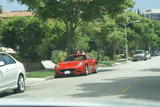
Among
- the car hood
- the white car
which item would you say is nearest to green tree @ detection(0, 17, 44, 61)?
the car hood

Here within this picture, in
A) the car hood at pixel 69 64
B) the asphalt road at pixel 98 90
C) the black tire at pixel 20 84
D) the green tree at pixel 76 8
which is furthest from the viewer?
the green tree at pixel 76 8

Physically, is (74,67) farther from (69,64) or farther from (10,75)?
(10,75)

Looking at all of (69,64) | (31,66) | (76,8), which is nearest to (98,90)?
(69,64)

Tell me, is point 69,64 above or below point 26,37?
below

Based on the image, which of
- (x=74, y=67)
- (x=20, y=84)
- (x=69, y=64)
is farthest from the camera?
(x=69, y=64)

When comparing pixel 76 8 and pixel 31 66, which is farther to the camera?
pixel 31 66

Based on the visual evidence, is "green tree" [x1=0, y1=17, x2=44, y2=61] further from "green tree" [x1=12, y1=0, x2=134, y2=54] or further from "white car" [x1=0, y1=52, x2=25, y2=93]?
"white car" [x1=0, y1=52, x2=25, y2=93]

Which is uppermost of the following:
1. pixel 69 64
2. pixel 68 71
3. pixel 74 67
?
pixel 69 64

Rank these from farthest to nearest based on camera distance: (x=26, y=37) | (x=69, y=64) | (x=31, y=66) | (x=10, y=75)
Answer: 1. (x=26, y=37)
2. (x=31, y=66)
3. (x=69, y=64)
4. (x=10, y=75)

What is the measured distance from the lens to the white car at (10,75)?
1216 centimetres

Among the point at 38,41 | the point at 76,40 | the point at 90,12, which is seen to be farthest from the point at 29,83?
the point at 76,40

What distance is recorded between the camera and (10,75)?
41.6 feet

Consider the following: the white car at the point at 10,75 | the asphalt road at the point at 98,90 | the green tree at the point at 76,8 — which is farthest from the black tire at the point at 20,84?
the green tree at the point at 76,8

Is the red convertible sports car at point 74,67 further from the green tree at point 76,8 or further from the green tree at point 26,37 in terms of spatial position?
the green tree at point 26,37
